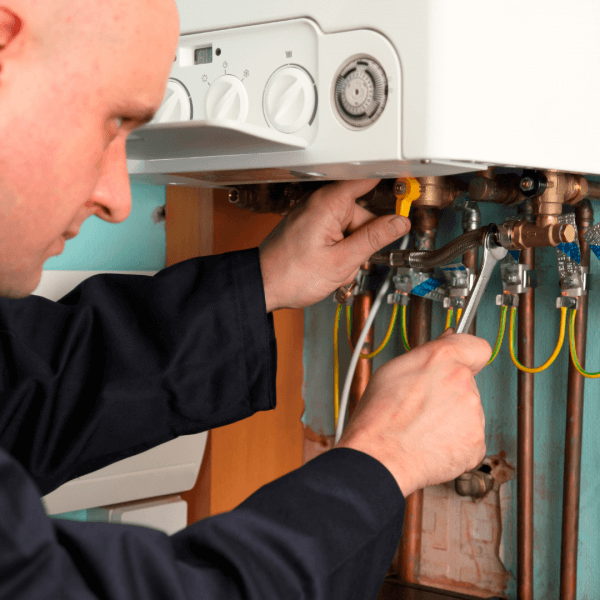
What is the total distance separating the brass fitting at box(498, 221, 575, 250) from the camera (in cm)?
72

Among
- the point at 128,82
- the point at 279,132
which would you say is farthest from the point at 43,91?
the point at 279,132

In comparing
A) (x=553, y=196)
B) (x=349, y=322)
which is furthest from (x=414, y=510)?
(x=553, y=196)

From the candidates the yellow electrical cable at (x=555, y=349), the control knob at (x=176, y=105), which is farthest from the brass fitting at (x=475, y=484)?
the control knob at (x=176, y=105)

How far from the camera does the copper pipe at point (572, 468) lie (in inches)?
36.9

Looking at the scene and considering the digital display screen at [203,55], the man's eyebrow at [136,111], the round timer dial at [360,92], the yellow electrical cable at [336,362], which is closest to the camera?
the man's eyebrow at [136,111]

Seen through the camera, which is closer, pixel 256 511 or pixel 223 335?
pixel 256 511

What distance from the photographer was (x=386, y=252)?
3.10 ft

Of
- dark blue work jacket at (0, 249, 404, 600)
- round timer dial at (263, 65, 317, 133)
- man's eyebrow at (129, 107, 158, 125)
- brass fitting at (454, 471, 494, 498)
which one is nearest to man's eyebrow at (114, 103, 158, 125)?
man's eyebrow at (129, 107, 158, 125)

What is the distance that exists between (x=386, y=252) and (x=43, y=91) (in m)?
0.61

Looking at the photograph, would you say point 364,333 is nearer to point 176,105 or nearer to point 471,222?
point 471,222

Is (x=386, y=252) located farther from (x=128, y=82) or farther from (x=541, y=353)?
(x=128, y=82)

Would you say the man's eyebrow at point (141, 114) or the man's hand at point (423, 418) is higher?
the man's eyebrow at point (141, 114)

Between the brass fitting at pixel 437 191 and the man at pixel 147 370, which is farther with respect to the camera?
the brass fitting at pixel 437 191

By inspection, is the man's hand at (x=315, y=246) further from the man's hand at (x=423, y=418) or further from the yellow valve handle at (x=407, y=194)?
the man's hand at (x=423, y=418)
